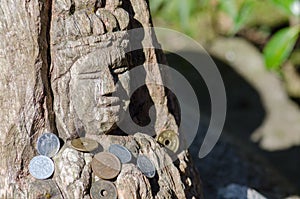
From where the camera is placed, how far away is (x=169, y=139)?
2.12 metres

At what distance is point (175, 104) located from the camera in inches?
89.4

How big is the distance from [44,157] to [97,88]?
0.72 ft

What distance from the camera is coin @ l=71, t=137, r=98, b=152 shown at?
189cm

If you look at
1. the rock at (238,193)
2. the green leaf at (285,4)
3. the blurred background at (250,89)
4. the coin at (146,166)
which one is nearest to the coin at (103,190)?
the coin at (146,166)

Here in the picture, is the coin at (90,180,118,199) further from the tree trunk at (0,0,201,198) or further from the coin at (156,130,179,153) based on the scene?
the coin at (156,130,179,153)

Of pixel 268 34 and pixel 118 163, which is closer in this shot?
pixel 118 163

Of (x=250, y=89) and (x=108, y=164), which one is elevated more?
(x=250, y=89)

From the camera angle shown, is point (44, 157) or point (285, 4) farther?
point (285, 4)

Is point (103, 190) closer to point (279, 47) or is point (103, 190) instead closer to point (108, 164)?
point (108, 164)

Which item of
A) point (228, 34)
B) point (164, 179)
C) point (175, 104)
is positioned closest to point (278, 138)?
point (228, 34)

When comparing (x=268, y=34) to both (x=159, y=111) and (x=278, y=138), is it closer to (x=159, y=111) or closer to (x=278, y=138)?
(x=278, y=138)

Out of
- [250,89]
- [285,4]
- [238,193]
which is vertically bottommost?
[238,193]

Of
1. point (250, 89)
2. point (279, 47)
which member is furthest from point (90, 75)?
point (250, 89)

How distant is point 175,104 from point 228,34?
9.31 ft
